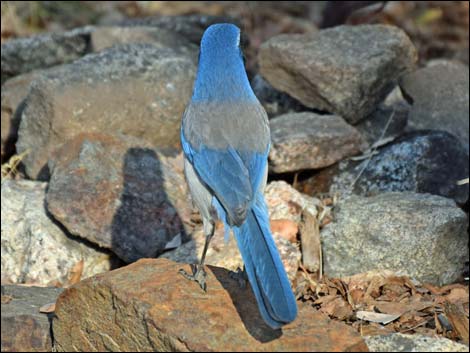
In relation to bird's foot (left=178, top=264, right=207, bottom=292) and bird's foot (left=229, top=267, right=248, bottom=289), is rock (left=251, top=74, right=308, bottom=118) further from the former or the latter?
bird's foot (left=178, top=264, right=207, bottom=292)

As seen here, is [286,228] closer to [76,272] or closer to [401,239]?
[401,239]

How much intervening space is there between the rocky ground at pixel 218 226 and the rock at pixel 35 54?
0.01 meters

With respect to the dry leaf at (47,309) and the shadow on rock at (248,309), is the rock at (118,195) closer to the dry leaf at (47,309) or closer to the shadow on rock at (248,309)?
the dry leaf at (47,309)

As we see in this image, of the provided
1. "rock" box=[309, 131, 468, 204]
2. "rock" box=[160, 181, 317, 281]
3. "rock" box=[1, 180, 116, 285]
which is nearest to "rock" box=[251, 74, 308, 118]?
"rock" box=[309, 131, 468, 204]

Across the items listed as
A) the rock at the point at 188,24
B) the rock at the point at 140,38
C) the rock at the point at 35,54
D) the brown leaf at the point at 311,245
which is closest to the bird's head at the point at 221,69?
the brown leaf at the point at 311,245

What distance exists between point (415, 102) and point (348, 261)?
2.25 m

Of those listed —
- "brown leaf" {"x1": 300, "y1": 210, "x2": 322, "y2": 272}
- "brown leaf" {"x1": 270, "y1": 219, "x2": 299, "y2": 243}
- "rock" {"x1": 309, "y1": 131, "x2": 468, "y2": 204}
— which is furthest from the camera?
"rock" {"x1": 309, "y1": 131, "x2": 468, "y2": 204}

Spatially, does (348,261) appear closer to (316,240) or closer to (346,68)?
(316,240)

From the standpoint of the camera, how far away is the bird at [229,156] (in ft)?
11.6

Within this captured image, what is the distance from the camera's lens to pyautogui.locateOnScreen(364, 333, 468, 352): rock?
336 cm

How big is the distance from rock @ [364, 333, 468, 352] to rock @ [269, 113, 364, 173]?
8.65ft

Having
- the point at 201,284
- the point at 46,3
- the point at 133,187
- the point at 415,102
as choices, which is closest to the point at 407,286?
the point at 201,284

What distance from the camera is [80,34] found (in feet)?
27.6

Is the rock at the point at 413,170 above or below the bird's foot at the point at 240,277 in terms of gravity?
below
